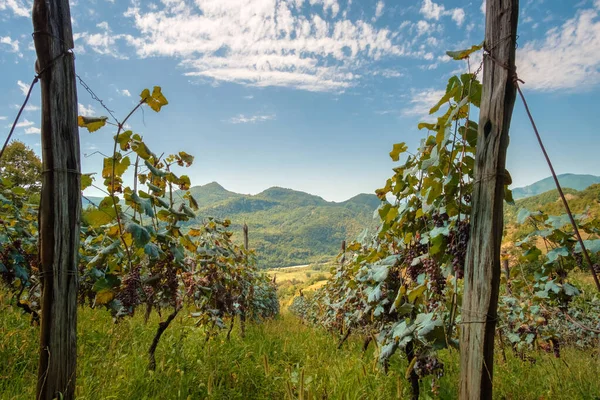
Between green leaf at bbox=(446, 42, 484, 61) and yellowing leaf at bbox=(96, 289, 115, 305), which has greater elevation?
green leaf at bbox=(446, 42, 484, 61)

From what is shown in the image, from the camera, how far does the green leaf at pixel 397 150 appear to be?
8.98 feet

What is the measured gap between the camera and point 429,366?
6.91 feet

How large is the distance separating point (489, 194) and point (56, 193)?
232 centimetres

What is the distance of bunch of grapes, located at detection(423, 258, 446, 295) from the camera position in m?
2.04

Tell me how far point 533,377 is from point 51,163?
5693mm

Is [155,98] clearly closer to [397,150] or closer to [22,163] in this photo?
[397,150]

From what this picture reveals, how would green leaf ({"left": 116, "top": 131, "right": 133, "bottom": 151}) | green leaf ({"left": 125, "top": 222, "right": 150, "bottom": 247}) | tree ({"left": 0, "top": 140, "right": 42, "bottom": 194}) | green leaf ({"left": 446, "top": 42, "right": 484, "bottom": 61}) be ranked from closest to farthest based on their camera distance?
green leaf ({"left": 446, "top": 42, "right": 484, "bottom": 61})
green leaf ({"left": 125, "top": 222, "right": 150, "bottom": 247})
green leaf ({"left": 116, "top": 131, "right": 133, "bottom": 151})
tree ({"left": 0, "top": 140, "right": 42, "bottom": 194})

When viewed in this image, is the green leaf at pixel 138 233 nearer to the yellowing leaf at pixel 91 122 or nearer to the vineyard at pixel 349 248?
the vineyard at pixel 349 248

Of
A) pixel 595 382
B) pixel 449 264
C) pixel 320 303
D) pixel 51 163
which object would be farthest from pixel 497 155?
pixel 320 303

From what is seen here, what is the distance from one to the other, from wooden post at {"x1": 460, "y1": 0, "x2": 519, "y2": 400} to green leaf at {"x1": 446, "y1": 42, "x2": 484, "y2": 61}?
0.05 metres

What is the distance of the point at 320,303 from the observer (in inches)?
452

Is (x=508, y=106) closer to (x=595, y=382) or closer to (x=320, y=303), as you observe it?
(x=595, y=382)

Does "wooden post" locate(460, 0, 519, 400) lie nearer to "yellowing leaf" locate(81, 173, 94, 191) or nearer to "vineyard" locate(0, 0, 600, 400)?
"vineyard" locate(0, 0, 600, 400)

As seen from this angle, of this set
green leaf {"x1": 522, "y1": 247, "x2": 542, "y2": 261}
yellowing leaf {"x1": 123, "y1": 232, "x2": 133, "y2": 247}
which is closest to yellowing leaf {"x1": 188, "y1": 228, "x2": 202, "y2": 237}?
yellowing leaf {"x1": 123, "y1": 232, "x2": 133, "y2": 247}
